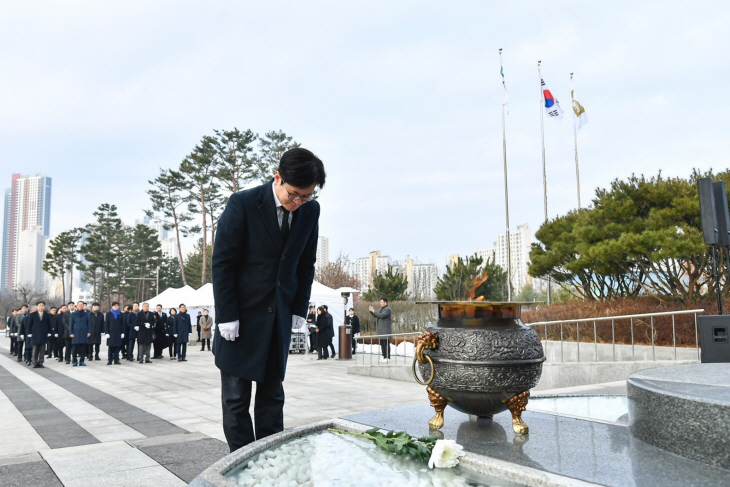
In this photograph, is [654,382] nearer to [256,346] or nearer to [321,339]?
[256,346]

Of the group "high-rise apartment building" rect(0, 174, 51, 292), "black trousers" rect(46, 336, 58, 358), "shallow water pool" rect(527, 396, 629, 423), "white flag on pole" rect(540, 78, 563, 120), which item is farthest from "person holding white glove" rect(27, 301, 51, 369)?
"high-rise apartment building" rect(0, 174, 51, 292)

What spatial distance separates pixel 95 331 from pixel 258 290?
16550mm

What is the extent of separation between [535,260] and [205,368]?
1031 centimetres

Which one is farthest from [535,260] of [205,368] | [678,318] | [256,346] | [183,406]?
[256,346]

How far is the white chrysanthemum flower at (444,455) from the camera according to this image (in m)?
2.21

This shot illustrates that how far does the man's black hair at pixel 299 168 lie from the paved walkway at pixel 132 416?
2.11 meters

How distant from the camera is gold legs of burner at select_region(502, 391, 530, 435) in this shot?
2719mm

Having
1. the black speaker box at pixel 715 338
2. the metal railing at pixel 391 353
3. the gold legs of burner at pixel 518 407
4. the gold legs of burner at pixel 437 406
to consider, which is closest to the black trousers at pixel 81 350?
the metal railing at pixel 391 353

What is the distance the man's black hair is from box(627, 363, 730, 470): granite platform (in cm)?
189

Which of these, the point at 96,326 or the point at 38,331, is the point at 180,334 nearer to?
the point at 96,326

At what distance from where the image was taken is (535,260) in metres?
17.3

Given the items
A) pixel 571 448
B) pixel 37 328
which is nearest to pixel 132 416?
pixel 571 448

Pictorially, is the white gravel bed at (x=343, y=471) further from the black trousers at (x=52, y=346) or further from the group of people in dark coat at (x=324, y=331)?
the black trousers at (x=52, y=346)

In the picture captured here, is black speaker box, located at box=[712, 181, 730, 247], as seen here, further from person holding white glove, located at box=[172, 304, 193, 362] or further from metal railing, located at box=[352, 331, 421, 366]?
person holding white glove, located at box=[172, 304, 193, 362]
